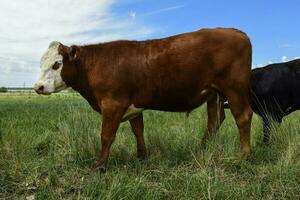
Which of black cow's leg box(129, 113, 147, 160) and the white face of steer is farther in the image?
black cow's leg box(129, 113, 147, 160)

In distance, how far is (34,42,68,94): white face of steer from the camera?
7633 mm

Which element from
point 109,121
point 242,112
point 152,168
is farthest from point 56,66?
point 242,112

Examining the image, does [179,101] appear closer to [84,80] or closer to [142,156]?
[142,156]

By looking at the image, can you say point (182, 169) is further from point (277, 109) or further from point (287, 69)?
Answer: point (287, 69)

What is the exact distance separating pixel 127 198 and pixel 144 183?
23.3 inches

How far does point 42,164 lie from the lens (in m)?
7.15

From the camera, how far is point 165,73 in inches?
299

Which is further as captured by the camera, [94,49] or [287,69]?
[287,69]

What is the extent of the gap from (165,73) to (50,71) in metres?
1.90

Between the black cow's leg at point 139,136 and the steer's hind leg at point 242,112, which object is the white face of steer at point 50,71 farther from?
the steer's hind leg at point 242,112

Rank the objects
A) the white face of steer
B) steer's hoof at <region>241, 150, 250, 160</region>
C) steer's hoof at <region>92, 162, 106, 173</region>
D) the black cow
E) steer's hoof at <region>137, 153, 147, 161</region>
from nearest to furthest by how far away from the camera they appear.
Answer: steer's hoof at <region>92, 162, 106, 173</region>, steer's hoof at <region>241, 150, 250, 160</region>, the white face of steer, steer's hoof at <region>137, 153, 147, 161</region>, the black cow

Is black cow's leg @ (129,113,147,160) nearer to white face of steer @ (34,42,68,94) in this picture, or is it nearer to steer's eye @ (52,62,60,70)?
white face of steer @ (34,42,68,94)

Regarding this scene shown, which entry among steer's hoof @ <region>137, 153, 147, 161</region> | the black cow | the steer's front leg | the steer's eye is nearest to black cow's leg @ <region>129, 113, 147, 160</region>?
steer's hoof @ <region>137, 153, 147, 161</region>

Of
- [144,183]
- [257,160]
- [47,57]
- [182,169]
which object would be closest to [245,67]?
[257,160]
